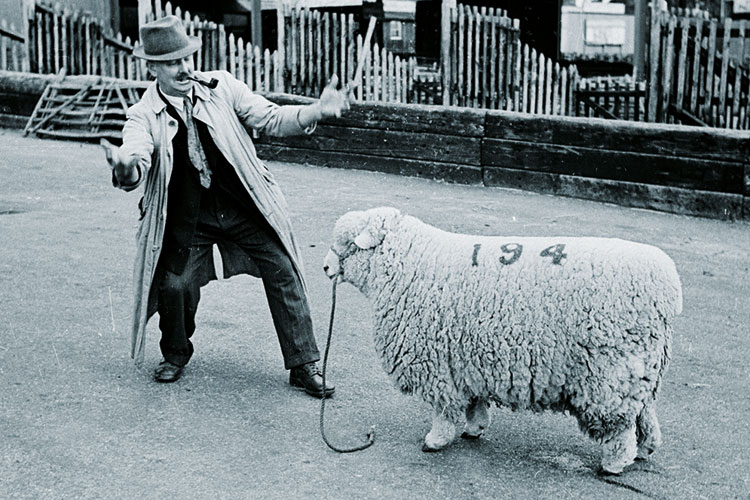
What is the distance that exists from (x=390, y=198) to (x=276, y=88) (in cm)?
389

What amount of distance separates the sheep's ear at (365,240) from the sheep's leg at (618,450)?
130cm

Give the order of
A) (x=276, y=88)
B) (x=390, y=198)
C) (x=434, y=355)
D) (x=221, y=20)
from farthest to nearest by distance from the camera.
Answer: (x=221, y=20), (x=276, y=88), (x=390, y=198), (x=434, y=355)

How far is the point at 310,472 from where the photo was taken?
4.48m

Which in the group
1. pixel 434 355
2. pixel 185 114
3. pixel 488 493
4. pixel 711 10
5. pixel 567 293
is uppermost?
pixel 711 10

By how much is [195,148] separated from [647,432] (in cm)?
256

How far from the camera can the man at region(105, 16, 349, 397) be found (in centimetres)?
527

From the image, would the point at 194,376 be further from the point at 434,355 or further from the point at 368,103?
the point at 368,103

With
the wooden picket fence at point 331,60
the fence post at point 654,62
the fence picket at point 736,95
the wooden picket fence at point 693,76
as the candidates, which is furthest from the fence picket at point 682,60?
the wooden picket fence at point 331,60

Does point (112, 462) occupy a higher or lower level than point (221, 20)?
lower

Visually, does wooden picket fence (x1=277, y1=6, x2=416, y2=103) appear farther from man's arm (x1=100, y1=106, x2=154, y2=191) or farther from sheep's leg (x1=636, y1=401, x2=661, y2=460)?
sheep's leg (x1=636, y1=401, x2=661, y2=460)

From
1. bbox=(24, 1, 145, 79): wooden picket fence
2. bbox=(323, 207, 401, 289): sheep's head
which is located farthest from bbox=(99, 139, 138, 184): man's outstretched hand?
bbox=(24, 1, 145, 79): wooden picket fence

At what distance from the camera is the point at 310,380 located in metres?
5.45

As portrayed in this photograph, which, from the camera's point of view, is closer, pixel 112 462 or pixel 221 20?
pixel 112 462

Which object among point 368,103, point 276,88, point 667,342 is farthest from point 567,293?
point 276,88
